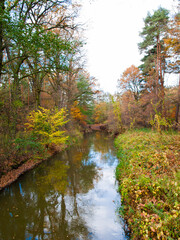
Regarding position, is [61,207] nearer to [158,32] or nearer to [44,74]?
[44,74]

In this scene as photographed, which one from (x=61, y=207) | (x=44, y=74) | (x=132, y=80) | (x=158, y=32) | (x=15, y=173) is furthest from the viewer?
(x=132, y=80)

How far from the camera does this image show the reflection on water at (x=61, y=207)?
3.29 metres

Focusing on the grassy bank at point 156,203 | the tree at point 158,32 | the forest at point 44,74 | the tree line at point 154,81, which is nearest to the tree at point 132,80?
the tree line at point 154,81

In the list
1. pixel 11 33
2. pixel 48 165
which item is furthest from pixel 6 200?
pixel 11 33

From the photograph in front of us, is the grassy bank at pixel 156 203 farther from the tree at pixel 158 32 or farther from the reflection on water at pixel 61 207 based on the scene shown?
the tree at pixel 158 32

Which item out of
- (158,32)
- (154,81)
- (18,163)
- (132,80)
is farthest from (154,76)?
(18,163)

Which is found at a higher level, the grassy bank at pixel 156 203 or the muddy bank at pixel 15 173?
the grassy bank at pixel 156 203

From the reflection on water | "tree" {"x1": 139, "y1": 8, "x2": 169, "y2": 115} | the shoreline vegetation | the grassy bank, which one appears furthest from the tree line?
the shoreline vegetation

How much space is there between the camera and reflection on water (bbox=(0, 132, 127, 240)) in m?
3.29

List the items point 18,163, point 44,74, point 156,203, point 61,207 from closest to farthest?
point 156,203 → point 61,207 → point 18,163 → point 44,74

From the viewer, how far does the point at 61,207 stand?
168 inches

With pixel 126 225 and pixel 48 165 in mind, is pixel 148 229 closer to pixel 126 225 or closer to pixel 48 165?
pixel 126 225

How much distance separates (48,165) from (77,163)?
1778 mm

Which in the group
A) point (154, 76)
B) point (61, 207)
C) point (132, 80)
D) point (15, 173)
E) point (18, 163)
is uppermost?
point (132, 80)
